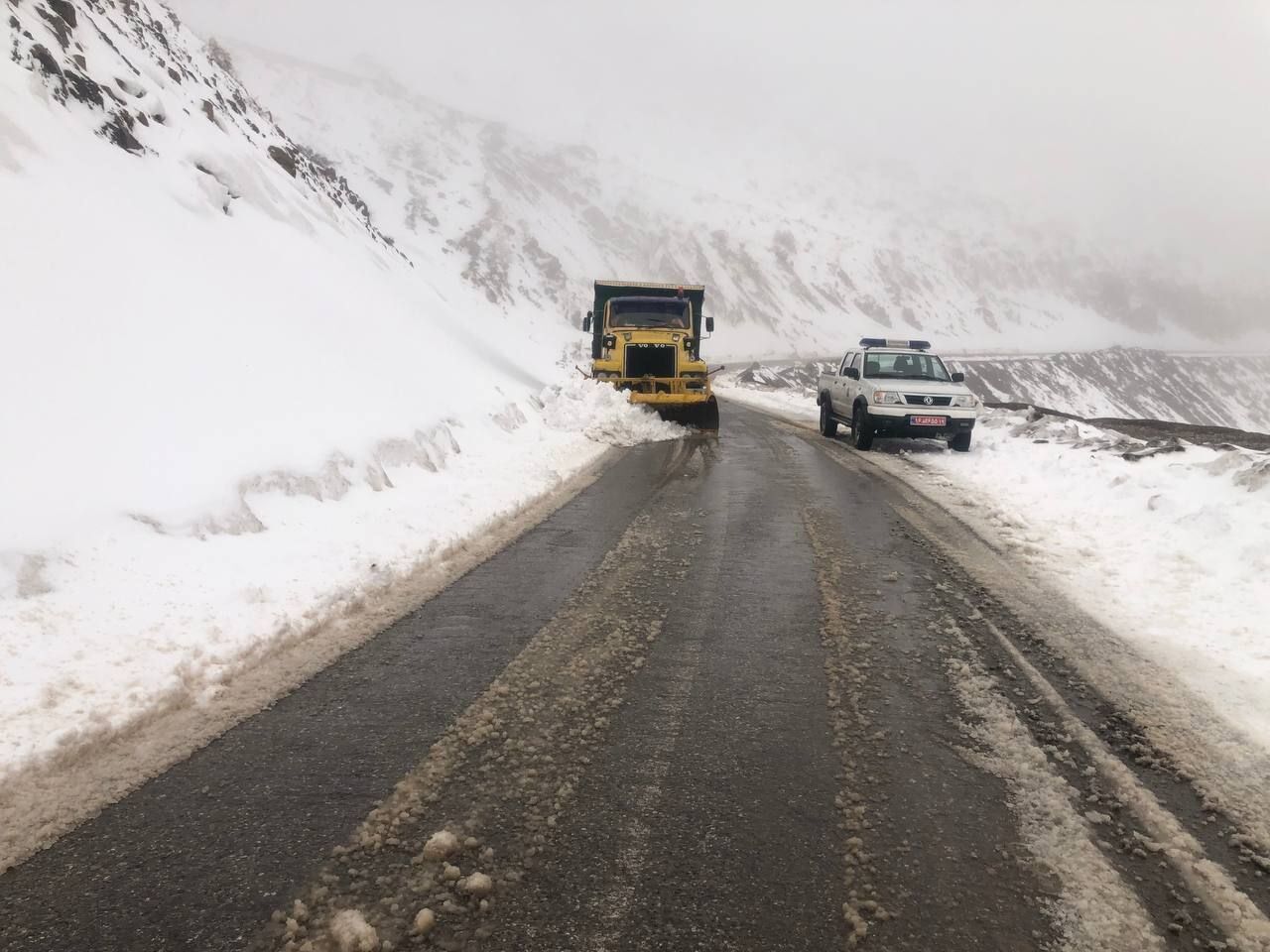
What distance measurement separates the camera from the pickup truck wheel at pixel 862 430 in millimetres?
13289

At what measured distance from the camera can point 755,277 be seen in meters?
122

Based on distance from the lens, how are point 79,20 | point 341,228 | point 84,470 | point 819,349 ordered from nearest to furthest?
point 84,470 < point 79,20 < point 341,228 < point 819,349

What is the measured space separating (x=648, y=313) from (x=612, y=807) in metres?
15.9

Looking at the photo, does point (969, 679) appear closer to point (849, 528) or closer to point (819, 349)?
point (849, 528)

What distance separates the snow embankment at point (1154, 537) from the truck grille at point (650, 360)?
6017 mm

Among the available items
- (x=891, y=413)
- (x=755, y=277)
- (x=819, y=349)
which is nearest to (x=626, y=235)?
(x=755, y=277)

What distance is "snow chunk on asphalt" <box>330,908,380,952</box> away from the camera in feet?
6.79

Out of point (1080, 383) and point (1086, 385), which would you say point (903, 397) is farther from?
point (1086, 385)

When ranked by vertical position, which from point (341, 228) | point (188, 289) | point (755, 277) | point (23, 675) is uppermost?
point (755, 277)

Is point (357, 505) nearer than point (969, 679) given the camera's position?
No

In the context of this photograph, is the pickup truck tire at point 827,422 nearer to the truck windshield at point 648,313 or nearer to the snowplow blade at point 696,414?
the snowplow blade at point 696,414

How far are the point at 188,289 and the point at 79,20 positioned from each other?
1166 centimetres

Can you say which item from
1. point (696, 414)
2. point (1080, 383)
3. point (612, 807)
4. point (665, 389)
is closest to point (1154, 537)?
point (612, 807)

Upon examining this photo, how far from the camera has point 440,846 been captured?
2469 mm
